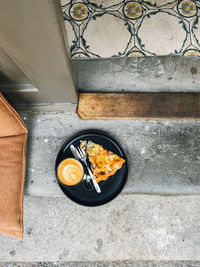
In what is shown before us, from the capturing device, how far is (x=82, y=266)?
155 centimetres

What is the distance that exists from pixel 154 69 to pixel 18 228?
1.29 m

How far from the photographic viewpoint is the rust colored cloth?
43.7 inches

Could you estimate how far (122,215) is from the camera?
1509mm

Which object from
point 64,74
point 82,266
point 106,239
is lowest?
point 82,266

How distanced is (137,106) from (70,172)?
2.01 ft

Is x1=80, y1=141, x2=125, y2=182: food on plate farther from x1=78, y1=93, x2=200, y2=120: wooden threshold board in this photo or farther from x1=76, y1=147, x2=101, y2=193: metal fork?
x1=78, y1=93, x2=200, y2=120: wooden threshold board

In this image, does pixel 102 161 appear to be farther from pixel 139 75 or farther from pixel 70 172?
pixel 139 75

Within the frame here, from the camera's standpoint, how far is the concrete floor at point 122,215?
1496 mm

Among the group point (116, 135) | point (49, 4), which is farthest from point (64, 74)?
point (116, 135)

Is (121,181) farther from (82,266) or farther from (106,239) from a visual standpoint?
(82,266)

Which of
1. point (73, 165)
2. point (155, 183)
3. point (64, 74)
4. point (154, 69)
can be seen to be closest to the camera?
point (64, 74)

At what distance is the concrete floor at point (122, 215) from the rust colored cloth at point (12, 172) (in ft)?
0.91

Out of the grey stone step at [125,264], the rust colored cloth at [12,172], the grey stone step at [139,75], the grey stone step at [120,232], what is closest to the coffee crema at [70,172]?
the rust colored cloth at [12,172]

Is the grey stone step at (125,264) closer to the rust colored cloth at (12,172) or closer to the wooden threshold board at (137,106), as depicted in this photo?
the rust colored cloth at (12,172)
